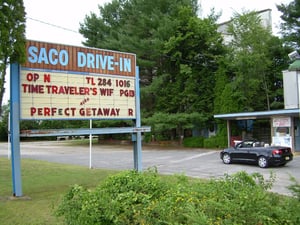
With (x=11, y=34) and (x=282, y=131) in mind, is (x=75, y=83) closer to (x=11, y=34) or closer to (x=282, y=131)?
(x=11, y=34)

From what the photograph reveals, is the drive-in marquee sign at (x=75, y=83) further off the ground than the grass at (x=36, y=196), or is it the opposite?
the drive-in marquee sign at (x=75, y=83)

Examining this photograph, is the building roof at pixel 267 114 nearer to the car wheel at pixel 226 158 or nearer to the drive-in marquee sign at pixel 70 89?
the car wheel at pixel 226 158

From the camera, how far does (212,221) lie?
4.00 meters

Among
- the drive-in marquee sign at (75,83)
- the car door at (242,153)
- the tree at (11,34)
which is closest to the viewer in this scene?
the tree at (11,34)

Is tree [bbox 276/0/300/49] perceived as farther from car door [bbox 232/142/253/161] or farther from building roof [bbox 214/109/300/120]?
car door [bbox 232/142/253/161]

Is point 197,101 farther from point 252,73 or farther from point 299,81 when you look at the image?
point 299,81

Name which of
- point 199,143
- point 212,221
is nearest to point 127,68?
point 212,221

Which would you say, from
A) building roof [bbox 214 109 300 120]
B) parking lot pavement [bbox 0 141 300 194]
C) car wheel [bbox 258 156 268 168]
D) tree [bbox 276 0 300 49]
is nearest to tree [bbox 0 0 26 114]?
parking lot pavement [bbox 0 141 300 194]

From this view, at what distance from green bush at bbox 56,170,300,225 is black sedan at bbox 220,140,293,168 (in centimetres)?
1238

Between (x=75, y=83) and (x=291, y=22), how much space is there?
103 feet

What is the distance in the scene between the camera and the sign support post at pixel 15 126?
9984 mm

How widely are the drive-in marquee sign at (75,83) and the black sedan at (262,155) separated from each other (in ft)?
27.1

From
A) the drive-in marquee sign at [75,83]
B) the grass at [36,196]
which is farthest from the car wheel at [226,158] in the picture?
the drive-in marquee sign at [75,83]

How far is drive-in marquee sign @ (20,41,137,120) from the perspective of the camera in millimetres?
10484
